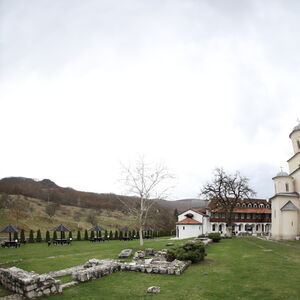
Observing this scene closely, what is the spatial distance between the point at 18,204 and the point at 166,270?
58.1 metres

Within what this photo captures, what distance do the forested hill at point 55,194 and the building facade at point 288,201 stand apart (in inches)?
2188

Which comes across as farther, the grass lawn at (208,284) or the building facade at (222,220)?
the building facade at (222,220)

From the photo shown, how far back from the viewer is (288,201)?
3203 cm

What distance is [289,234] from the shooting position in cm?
3100

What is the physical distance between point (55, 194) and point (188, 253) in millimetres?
93557

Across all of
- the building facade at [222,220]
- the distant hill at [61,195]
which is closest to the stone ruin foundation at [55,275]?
the building facade at [222,220]

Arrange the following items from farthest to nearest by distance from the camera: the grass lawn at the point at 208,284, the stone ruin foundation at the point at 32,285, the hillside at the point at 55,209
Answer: the hillside at the point at 55,209 < the grass lawn at the point at 208,284 < the stone ruin foundation at the point at 32,285

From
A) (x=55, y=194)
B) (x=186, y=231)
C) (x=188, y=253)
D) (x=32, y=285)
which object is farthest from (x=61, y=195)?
(x=32, y=285)

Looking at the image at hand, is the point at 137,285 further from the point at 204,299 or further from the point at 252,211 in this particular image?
the point at 252,211

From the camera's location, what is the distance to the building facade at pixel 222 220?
46031 millimetres

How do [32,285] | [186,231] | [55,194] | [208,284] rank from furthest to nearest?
[55,194] → [186,231] → [208,284] → [32,285]

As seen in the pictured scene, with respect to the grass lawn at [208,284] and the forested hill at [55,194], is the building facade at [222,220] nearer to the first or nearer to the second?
the grass lawn at [208,284]

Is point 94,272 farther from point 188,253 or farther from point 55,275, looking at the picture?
point 188,253

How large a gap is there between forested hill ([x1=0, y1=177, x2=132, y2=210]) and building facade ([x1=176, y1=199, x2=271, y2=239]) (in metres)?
37.1
